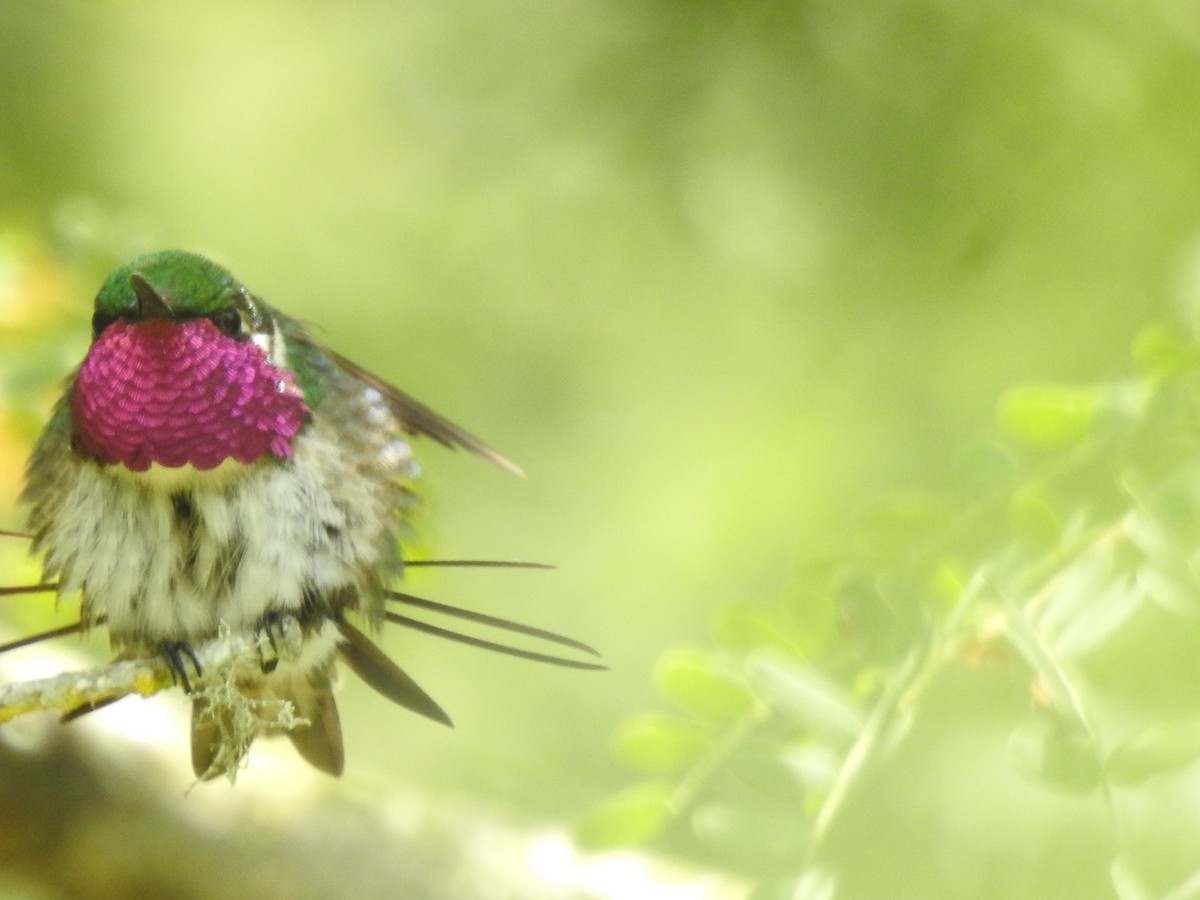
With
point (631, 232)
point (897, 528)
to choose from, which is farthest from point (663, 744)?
point (631, 232)

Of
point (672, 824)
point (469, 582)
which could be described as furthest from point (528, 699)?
point (672, 824)

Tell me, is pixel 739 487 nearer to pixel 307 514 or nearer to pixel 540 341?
pixel 540 341

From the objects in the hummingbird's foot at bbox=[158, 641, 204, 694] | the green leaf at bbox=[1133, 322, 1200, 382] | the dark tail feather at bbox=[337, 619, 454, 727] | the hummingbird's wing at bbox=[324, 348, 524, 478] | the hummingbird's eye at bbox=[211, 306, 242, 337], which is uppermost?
the green leaf at bbox=[1133, 322, 1200, 382]

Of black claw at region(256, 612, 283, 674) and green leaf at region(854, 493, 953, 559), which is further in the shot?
green leaf at region(854, 493, 953, 559)

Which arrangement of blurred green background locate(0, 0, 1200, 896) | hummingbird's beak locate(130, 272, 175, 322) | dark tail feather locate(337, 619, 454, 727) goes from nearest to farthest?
1. hummingbird's beak locate(130, 272, 175, 322)
2. dark tail feather locate(337, 619, 454, 727)
3. blurred green background locate(0, 0, 1200, 896)

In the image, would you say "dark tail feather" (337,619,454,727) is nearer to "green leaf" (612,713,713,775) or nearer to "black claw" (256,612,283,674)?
"black claw" (256,612,283,674)

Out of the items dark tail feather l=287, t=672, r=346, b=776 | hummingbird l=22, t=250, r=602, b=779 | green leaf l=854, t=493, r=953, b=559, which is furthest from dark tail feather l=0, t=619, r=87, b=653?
green leaf l=854, t=493, r=953, b=559
